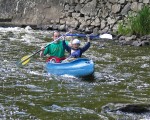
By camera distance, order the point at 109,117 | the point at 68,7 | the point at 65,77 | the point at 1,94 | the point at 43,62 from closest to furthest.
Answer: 1. the point at 109,117
2. the point at 1,94
3. the point at 65,77
4. the point at 43,62
5. the point at 68,7

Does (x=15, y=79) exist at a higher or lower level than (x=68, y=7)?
lower

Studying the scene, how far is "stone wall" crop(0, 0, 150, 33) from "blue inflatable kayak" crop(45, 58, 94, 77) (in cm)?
967

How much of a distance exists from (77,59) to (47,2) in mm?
13579

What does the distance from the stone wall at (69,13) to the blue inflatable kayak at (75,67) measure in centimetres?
967

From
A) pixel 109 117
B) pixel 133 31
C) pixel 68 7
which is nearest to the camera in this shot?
pixel 109 117

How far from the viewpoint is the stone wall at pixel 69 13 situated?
2180cm

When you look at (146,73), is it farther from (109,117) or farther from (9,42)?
(9,42)

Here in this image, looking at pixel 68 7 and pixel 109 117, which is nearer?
pixel 109 117

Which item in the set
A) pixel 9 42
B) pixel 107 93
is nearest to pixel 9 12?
pixel 9 42

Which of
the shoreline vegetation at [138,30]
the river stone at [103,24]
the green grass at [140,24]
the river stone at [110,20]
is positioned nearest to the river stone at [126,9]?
the river stone at [110,20]

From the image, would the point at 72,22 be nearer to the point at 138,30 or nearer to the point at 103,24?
the point at 103,24

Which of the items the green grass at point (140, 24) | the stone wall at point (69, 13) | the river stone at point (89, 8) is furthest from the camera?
the river stone at point (89, 8)

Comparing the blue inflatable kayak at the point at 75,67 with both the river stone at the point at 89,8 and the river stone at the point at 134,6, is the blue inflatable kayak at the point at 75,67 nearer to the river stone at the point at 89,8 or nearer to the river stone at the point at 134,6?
the river stone at the point at 134,6

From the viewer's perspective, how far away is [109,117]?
7676 mm
